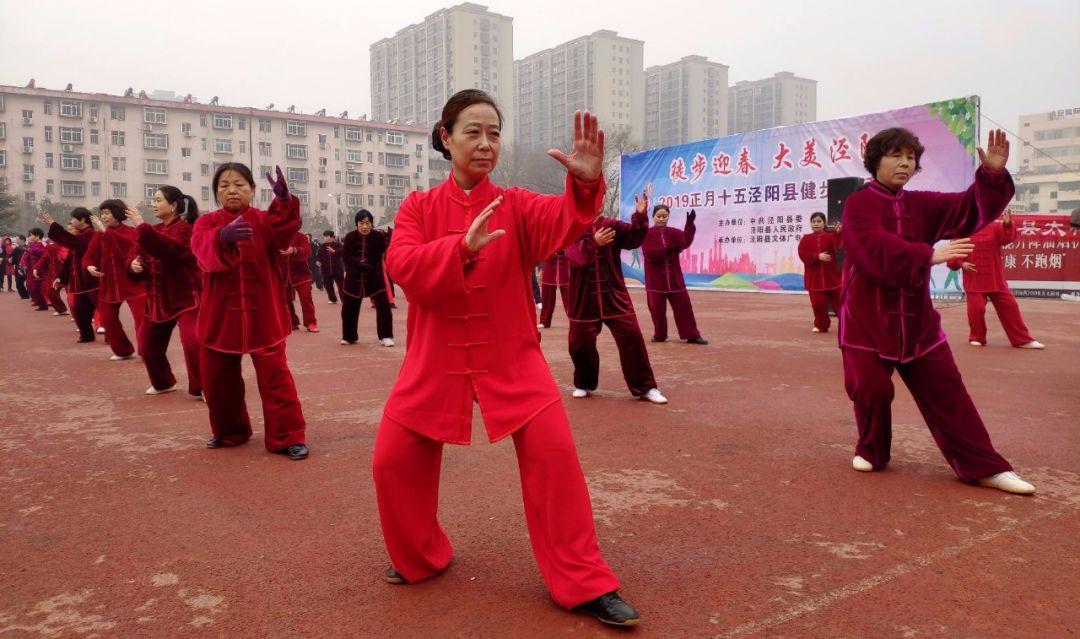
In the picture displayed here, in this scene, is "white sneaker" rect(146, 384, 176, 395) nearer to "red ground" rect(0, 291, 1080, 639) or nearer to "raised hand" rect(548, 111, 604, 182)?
"red ground" rect(0, 291, 1080, 639)

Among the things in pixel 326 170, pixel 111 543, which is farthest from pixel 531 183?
pixel 111 543

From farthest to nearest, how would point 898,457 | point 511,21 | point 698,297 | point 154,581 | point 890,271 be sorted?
point 511,21
point 698,297
point 898,457
point 890,271
point 154,581

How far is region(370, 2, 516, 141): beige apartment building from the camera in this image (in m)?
65.4

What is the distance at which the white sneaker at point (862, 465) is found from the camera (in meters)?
4.22

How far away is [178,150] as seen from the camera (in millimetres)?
58250

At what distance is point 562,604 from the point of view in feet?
8.51

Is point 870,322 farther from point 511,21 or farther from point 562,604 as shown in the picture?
point 511,21

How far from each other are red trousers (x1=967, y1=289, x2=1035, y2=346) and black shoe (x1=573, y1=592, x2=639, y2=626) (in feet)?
28.0

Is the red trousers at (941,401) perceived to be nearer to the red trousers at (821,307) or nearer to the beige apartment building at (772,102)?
the red trousers at (821,307)

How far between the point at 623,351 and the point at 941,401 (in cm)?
278

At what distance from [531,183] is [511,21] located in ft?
77.9

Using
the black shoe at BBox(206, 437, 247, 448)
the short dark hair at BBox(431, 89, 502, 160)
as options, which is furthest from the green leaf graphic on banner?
the short dark hair at BBox(431, 89, 502, 160)

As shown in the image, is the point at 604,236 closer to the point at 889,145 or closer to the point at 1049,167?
the point at 889,145

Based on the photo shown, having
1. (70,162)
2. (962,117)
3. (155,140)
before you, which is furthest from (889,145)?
(70,162)
